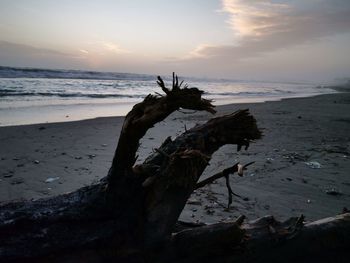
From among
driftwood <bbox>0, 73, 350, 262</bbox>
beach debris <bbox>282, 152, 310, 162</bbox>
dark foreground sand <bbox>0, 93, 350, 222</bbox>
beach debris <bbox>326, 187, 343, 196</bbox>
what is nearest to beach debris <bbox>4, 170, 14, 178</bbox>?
dark foreground sand <bbox>0, 93, 350, 222</bbox>

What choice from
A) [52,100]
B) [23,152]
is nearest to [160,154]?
[23,152]

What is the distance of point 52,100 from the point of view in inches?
738

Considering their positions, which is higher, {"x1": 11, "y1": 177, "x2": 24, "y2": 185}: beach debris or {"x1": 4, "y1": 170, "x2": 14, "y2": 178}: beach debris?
{"x1": 4, "y1": 170, "x2": 14, "y2": 178}: beach debris

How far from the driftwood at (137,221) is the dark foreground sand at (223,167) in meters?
1.75

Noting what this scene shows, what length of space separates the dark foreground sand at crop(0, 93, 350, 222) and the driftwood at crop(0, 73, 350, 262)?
1750 mm

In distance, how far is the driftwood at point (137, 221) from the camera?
7.78 ft

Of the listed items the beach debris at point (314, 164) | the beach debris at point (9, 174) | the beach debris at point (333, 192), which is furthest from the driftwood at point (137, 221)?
the beach debris at point (314, 164)

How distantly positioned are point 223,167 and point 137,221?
14.5 ft

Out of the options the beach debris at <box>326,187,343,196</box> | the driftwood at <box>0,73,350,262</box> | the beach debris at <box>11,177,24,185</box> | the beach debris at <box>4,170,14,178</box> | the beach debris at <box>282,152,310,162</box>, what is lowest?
the beach debris at <box>11,177,24,185</box>

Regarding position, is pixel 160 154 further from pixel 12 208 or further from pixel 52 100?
pixel 52 100

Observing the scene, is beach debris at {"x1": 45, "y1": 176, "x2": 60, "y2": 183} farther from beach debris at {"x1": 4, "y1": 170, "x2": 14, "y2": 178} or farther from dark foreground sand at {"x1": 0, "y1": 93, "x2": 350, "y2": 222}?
beach debris at {"x1": 4, "y1": 170, "x2": 14, "y2": 178}

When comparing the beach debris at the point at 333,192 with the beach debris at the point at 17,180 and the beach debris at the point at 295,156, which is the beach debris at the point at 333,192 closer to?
the beach debris at the point at 295,156

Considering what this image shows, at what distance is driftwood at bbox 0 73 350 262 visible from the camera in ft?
7.78

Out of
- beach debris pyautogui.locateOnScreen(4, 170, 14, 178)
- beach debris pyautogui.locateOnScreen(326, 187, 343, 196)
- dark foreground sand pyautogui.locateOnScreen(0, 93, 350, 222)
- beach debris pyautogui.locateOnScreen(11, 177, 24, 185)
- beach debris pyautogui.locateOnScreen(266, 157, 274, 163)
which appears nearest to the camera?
dark foreground sand pyautogui.locateOnScreen(0, 93, 350, 222)
